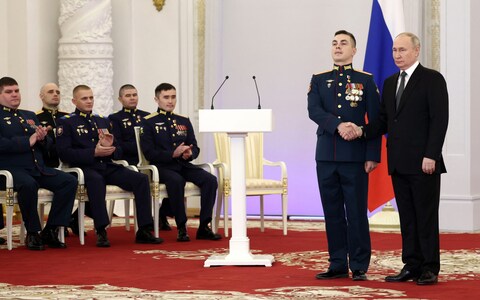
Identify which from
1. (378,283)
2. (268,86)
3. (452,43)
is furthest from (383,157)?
(378,283)

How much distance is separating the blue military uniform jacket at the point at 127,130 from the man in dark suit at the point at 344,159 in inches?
138

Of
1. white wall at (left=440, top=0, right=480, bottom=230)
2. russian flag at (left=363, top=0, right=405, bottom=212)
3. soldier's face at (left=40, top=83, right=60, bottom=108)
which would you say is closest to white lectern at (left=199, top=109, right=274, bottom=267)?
russian flag at (left=363, top=0, right=405, bottom=212)

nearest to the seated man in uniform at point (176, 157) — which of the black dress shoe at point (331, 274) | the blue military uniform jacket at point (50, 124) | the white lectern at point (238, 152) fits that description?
the blue military uniform jacket at point (50, 124)

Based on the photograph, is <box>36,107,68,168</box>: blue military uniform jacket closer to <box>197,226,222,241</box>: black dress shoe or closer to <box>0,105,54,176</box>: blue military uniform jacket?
<box>0,105,54,176</box>: blue military uniform jacket

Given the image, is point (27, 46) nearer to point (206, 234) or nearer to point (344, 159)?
point (206, 234)

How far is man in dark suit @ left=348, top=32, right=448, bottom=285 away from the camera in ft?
18.5

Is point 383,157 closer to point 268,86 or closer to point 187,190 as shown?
point 187,190

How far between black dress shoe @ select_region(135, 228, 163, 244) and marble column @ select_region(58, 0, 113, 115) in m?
2.73

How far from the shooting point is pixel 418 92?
5695mm

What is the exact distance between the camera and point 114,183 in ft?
27.9

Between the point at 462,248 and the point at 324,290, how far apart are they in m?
2.56

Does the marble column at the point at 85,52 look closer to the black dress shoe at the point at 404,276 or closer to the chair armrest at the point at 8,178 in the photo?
the chair armrest at the point at 8,178

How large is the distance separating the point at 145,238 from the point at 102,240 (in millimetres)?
369

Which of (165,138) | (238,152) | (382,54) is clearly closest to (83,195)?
(165,138)
